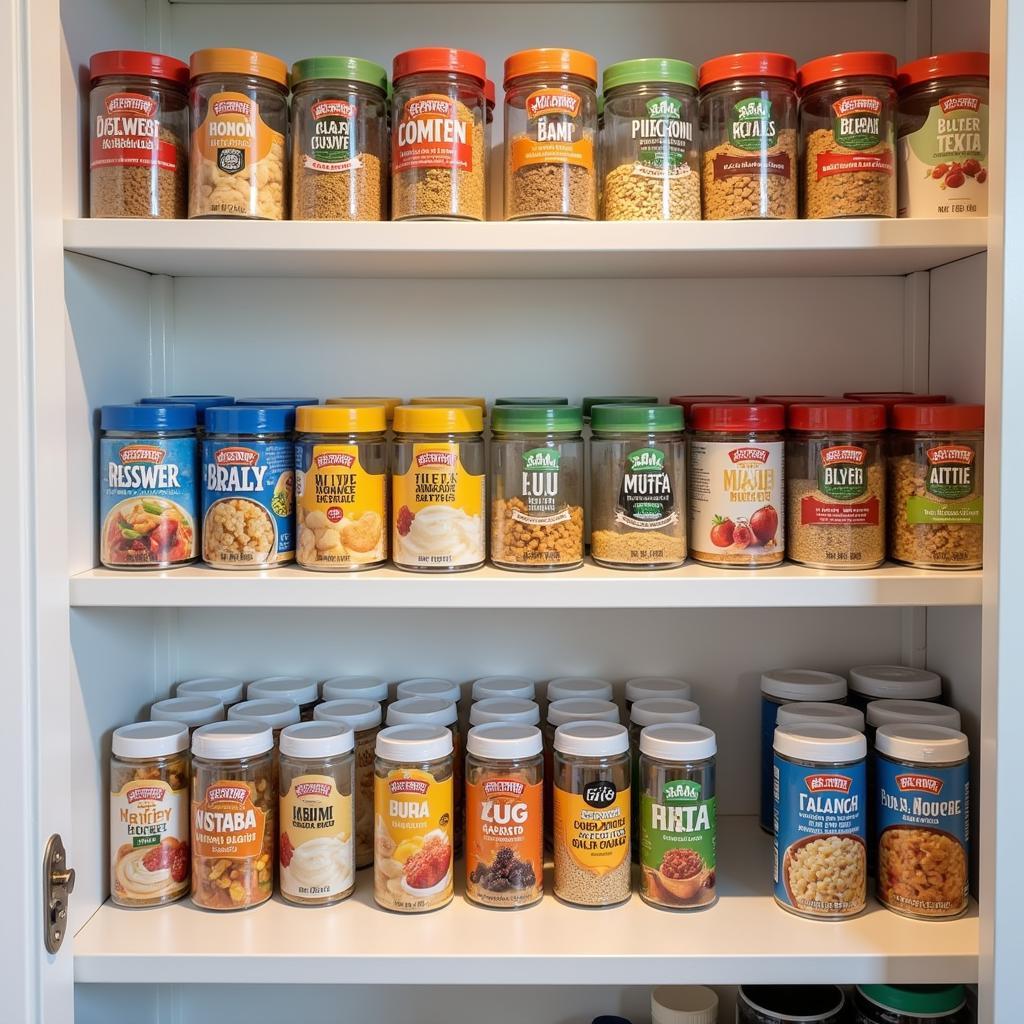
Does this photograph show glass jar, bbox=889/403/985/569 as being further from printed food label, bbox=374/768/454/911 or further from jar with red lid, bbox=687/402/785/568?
printed food label, bbox=374/768/454/911

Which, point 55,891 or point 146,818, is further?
point 146,818

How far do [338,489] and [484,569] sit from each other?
177mm

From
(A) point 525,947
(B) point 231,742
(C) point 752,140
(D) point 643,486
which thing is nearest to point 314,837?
(B) point 231,742

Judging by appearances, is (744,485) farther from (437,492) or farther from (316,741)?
(316,741)

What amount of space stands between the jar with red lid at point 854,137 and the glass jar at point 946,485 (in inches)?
8.6

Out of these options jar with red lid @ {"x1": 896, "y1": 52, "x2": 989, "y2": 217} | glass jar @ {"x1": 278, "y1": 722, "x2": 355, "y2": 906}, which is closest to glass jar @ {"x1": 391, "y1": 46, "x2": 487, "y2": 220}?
jar with red lid @ {"x1": 896, "y1": 52, "x2": 989, "y2": 217}

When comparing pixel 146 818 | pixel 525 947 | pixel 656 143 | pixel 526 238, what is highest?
pixel 656 143

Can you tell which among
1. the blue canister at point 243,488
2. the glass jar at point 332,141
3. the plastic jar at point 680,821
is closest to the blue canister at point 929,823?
the plastic jar at point 680,821

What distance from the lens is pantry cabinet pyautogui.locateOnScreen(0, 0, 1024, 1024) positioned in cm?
100

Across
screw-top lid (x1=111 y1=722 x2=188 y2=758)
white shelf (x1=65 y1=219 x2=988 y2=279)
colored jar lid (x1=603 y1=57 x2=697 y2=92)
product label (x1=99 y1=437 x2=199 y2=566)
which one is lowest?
screw-top lid (x1=111 y1=722 x2=188 y2=758)

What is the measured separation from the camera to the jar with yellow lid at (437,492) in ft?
3.65

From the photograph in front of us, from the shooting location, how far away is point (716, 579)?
1.08m

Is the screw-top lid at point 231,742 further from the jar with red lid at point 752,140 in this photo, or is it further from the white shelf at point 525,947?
the jar with red lid at point 752,140

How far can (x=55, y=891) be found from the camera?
41.0 inches
